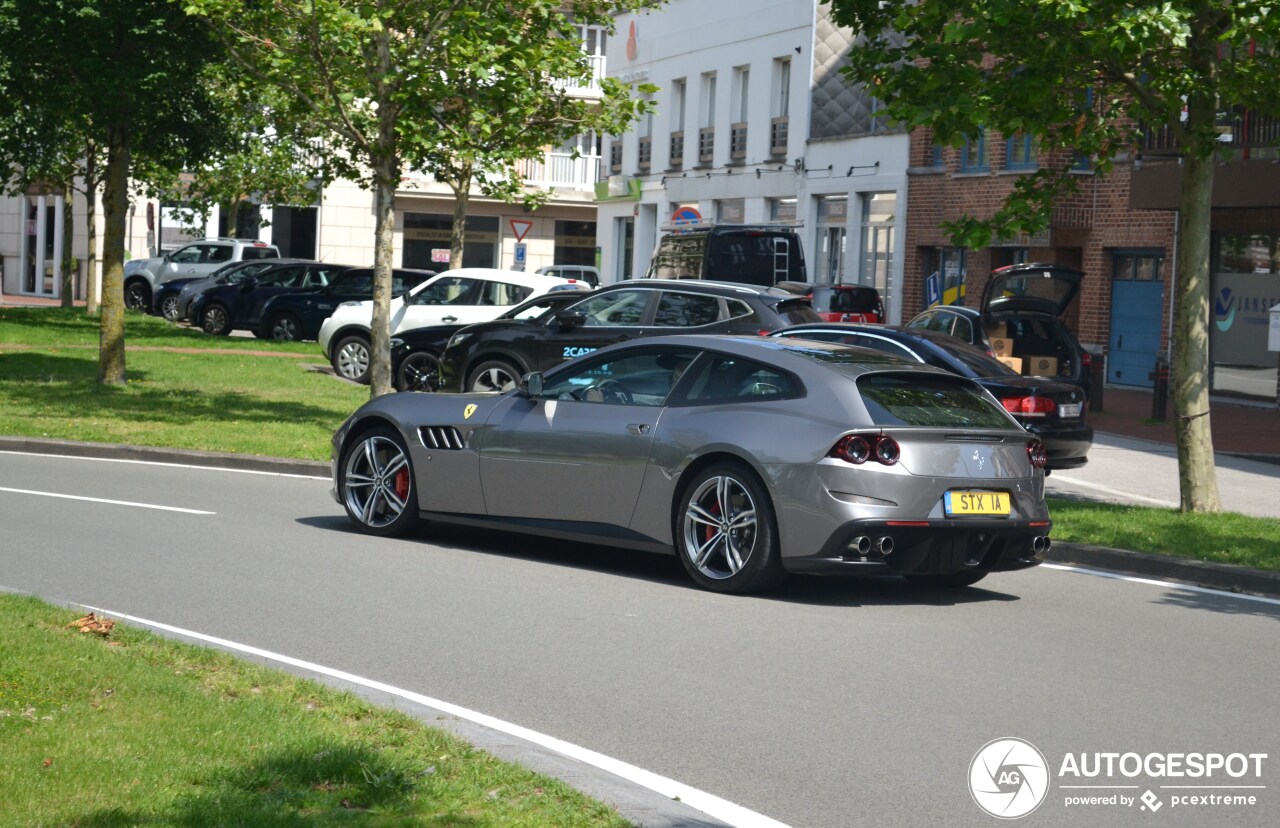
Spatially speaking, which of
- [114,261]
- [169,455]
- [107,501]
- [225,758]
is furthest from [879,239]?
[225,758]

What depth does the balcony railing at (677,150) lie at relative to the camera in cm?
4928

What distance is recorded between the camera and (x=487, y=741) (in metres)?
6.13

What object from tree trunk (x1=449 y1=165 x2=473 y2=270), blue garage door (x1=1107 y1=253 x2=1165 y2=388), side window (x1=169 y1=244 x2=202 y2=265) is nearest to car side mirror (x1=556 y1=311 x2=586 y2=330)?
tree trunk (x1=449 y1=165 x2=473 y2=270)

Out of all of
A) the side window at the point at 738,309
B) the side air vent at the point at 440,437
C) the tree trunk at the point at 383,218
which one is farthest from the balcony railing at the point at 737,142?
the side air vent at the point at 440,437

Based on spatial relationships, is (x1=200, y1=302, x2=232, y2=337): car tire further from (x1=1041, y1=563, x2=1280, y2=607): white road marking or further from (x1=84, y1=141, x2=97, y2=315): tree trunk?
(x1=1041, y1=563, x2=1280, y2=607): white road marking

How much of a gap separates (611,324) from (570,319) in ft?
1.51

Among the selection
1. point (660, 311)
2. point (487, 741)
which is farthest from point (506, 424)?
point (660, 311)

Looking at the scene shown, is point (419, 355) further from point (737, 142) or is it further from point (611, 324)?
point (737, 142)

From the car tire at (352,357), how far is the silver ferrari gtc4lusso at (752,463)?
623 inches

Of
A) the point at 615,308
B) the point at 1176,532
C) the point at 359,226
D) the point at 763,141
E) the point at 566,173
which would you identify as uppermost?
the point at 566,173

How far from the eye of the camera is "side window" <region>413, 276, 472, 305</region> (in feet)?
88.7

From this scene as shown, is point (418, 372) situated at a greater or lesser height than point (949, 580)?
greater

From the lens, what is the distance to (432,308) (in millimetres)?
27047

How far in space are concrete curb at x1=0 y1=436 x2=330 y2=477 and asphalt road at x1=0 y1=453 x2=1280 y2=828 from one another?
3139mm
